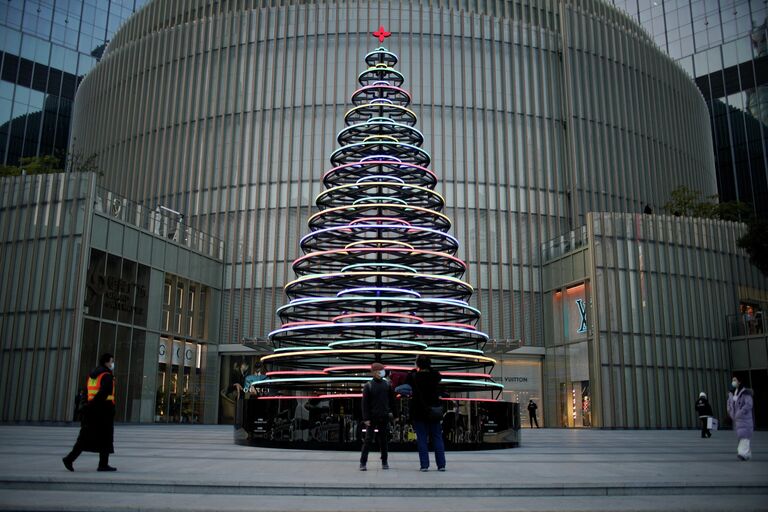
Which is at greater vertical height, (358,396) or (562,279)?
(562,279)

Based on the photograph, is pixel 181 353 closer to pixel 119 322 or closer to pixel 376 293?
pixel 119 322

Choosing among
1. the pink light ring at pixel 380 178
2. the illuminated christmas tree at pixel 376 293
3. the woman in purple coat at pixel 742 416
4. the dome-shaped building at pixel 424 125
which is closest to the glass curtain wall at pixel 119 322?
the dome-shaped building at pixel 424 125

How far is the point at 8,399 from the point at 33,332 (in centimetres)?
267

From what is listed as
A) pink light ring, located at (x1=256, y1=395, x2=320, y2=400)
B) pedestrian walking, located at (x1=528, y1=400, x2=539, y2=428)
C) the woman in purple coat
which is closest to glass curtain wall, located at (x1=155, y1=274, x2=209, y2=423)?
pedestrian walking, located at (x1=528, y1=400, x2=539, y2=428)

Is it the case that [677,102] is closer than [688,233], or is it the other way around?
[688,233]

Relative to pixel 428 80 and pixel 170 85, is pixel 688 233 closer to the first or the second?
pixel 428 80

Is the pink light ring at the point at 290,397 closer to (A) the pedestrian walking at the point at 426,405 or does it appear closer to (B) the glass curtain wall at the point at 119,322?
(A) the pedestrian walking at the point at 426,405

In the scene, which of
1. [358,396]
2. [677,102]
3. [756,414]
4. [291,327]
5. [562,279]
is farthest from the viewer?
[677,102]

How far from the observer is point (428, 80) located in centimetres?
4250

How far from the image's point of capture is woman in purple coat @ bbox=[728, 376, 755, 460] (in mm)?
13211

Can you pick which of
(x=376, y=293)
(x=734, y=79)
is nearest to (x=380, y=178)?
(x=376, y=293)

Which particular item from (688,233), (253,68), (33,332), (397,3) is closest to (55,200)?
(33,332)

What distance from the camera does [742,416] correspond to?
1408cm

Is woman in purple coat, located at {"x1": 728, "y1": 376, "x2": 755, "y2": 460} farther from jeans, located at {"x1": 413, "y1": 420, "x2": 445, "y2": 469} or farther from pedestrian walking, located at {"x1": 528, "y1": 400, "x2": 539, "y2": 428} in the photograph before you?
pedestrian walking, located at {"x1": 528, "y1": 400, "x2": 539, "y2": 428}
